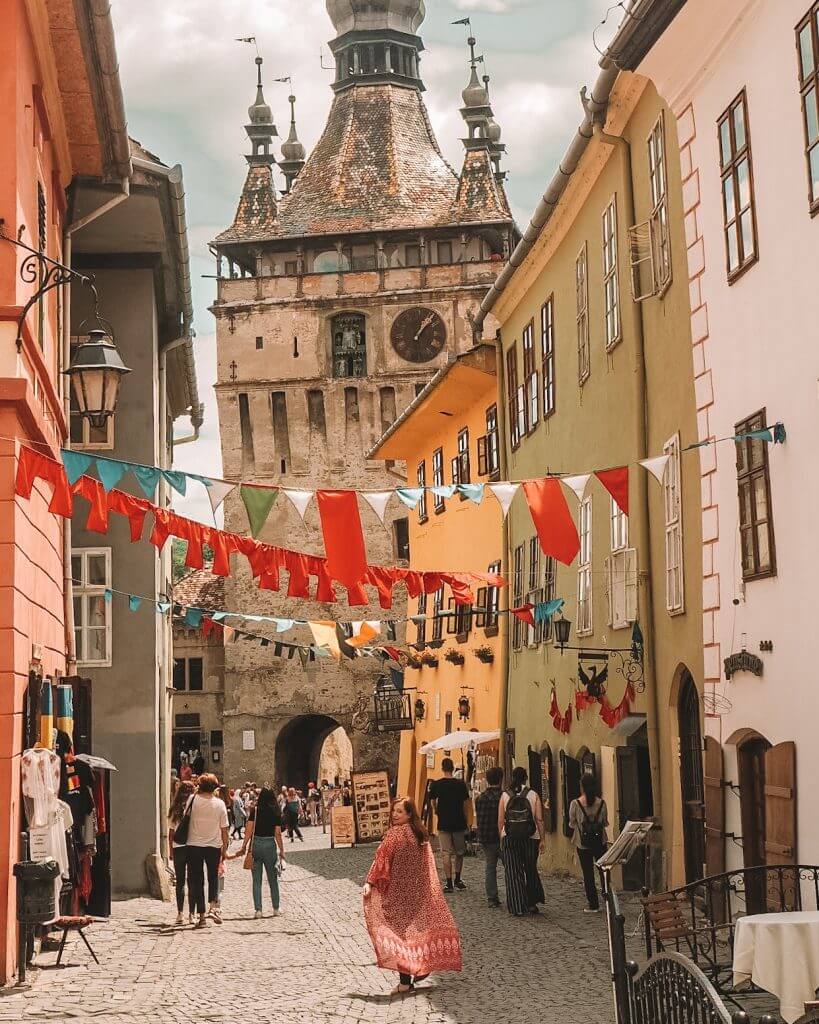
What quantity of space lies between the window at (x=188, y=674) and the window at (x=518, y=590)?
3617cm

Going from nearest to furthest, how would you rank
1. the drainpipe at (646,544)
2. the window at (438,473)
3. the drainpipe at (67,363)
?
the drainpipe at (67,363) → the drainpipe at (646,544) → the window at (438,473)

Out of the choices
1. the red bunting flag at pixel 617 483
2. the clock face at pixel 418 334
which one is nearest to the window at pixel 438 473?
the red bunting flag at pixel 617 483

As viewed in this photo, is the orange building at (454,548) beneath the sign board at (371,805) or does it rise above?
above

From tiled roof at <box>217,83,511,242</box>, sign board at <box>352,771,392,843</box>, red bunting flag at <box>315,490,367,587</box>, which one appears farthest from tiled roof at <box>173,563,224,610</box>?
red bunting flag at <box>315,490,367,587</box>

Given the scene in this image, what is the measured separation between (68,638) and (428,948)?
5.81m

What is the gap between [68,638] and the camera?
16.1 metres

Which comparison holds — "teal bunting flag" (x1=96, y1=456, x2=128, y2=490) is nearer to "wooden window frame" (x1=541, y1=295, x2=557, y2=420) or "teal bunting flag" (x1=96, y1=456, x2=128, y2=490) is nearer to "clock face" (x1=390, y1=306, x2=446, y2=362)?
"wooden window frame" (x1=541, y1=295, x2=557, y2=420)

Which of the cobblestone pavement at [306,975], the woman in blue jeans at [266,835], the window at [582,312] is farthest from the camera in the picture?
the window at [582,312]

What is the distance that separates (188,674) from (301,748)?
5.54 metres

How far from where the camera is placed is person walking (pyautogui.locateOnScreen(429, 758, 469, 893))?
18938 millimetres

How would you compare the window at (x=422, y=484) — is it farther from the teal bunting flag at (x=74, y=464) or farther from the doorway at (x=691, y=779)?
the teal bunting flag at (x=74, y=464)

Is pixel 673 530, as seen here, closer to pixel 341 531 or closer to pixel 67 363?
pixel 341 531

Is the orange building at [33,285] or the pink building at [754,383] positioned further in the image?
the orange building at [33,285]

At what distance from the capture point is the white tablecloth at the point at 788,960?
303 inches
